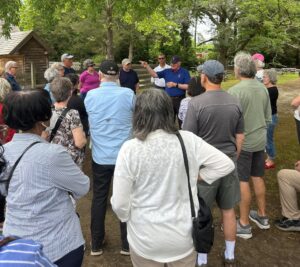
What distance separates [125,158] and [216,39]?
33.8 m

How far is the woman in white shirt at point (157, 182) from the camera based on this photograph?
221cm

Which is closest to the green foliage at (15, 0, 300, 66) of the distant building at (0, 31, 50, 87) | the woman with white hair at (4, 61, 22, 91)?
the distant building at (0, 31, 50, 87)

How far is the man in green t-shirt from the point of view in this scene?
3941mm

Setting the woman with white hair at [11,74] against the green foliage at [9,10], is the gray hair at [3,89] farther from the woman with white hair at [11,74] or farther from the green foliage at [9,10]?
the green foliage at [9,10]

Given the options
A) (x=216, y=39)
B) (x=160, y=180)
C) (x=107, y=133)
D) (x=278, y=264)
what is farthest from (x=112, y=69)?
(x=216, y=39)

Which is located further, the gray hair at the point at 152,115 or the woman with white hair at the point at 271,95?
the woman with white hair at the point at 271,95

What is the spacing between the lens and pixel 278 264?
147 inches

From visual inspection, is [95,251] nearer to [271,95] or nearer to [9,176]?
[9,176]

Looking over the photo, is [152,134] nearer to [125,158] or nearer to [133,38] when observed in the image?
[125,158]

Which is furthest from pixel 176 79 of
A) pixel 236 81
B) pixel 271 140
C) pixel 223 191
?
pixel 236 81

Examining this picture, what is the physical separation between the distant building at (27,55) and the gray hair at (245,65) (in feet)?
46.3

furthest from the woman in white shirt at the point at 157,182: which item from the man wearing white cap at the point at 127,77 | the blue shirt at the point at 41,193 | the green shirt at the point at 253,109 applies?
the man wearing white cap at the point at 127,77

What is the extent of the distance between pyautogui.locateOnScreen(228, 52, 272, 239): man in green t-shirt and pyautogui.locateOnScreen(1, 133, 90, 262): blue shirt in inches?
94.0

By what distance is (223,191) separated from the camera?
3.43 metres
